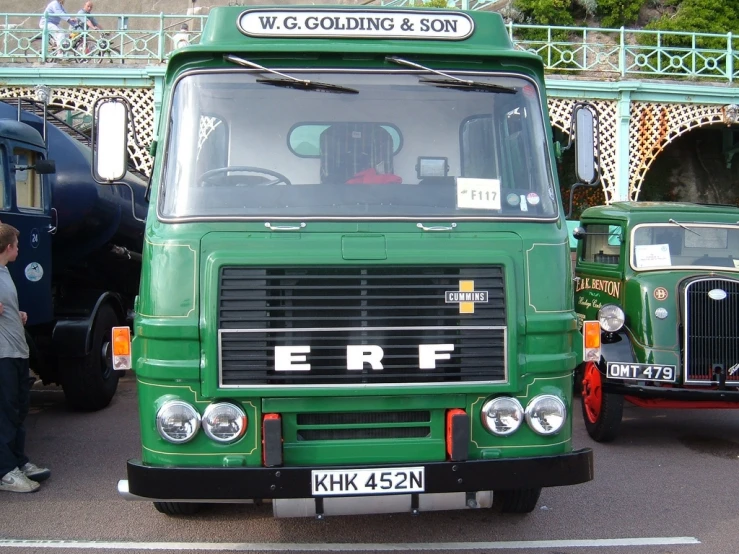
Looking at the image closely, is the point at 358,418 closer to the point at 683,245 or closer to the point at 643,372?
the point at 643,372

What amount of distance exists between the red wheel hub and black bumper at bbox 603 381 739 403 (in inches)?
13.5

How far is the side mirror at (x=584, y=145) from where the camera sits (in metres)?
4.57

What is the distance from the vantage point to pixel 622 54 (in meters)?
13.7

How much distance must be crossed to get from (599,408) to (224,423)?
165 inches

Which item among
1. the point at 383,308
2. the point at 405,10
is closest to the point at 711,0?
the point at 405,10

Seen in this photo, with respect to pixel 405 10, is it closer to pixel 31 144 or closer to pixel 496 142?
pixel 496 142

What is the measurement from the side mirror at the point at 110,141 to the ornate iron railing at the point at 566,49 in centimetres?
839

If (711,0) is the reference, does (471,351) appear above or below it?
below

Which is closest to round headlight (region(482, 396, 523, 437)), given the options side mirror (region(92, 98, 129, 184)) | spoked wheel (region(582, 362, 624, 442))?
side mirror (region(92, 98, 129, 184))

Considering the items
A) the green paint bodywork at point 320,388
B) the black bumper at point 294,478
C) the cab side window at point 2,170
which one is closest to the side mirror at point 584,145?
the green paint bodywork at point 320,388

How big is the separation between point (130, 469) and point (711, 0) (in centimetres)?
1755

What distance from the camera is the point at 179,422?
368 centimetres

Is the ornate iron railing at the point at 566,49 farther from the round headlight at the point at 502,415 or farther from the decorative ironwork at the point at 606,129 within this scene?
the round headlight at the point at 502,415

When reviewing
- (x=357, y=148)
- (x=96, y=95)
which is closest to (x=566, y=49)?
(x=96, y=95)
